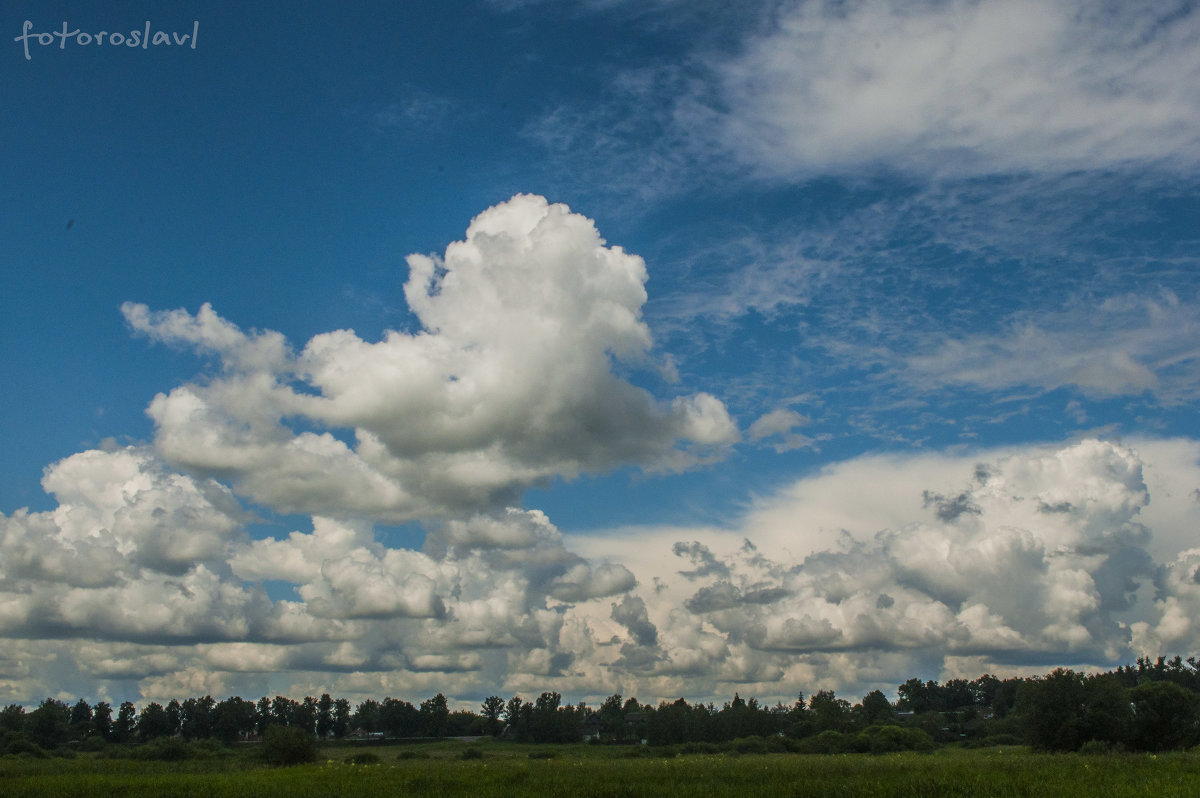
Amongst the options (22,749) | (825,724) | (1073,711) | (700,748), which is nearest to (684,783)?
(1073,711)

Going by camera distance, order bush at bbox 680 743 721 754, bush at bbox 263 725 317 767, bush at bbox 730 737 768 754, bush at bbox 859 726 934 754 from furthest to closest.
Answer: bush at bbox 680 743 721 754 → bush at bbox 730 737 768 754 → bush at bbox 859 726 934 754 → bush at bbox 263 725 317 767

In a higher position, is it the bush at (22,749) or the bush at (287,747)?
the bush at (287,747)

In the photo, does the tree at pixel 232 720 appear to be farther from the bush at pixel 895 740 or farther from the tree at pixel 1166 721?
the tree at pixel 1166 721

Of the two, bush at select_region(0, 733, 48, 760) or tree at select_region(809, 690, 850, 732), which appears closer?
bush at select_region(0, 733, 48, 760)

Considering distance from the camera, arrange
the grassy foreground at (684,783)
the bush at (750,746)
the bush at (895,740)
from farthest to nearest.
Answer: the bush at (750,746) < the bush at (895,740) < the grassy foreground at (684,783)

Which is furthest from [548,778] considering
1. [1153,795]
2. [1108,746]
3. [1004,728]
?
[1004,728]

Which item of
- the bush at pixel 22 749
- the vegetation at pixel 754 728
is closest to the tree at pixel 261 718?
the vegetation at pixel 754 728

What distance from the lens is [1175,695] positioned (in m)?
85.3

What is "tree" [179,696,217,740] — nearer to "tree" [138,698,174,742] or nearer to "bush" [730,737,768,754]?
"tree" [138,698,174,742]

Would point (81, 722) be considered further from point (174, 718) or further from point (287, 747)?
point (287, 747)

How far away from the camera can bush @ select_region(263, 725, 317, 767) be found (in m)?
69.2

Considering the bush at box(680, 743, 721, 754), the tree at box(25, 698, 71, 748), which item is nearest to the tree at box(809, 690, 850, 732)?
the bush at box(680, 743, 721, 754)

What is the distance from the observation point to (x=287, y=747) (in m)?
69.6

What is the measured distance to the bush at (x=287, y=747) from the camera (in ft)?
227
